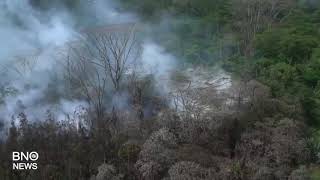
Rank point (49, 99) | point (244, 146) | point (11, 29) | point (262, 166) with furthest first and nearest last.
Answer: point (11, 29)
point (49, 99)
point (244, 146)
point (262, 166)

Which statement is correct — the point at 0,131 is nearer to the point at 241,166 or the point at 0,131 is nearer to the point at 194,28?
the point at 241,166

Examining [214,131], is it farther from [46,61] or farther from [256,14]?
[256,14]

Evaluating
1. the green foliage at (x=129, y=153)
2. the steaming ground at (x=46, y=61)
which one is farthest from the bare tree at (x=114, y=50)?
the green foliage at (x=129, y=153)

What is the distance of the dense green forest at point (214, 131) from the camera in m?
23.5

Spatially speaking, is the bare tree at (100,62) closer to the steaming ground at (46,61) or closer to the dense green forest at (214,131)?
the steaming ground at (46,61)

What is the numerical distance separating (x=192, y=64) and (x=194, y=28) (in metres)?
3.93

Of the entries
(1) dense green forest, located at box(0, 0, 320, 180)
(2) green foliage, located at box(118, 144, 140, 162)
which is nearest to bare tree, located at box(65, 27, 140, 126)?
(1) dense green forest, located at box(0, 0, 320, 180)

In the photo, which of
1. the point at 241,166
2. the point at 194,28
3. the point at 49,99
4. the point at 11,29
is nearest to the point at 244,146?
the point at 241,166

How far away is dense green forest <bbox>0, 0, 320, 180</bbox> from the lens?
23469 mm

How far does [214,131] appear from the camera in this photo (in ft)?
85.7

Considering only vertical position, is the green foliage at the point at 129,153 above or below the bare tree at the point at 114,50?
below

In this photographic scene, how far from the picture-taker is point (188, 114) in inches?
1066

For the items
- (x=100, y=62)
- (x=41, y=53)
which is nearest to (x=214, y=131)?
(x=100, y=62)

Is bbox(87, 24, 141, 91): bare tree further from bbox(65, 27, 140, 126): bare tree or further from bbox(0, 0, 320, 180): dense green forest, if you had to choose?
bbox(0, 0, 320, 180): dense green forest
